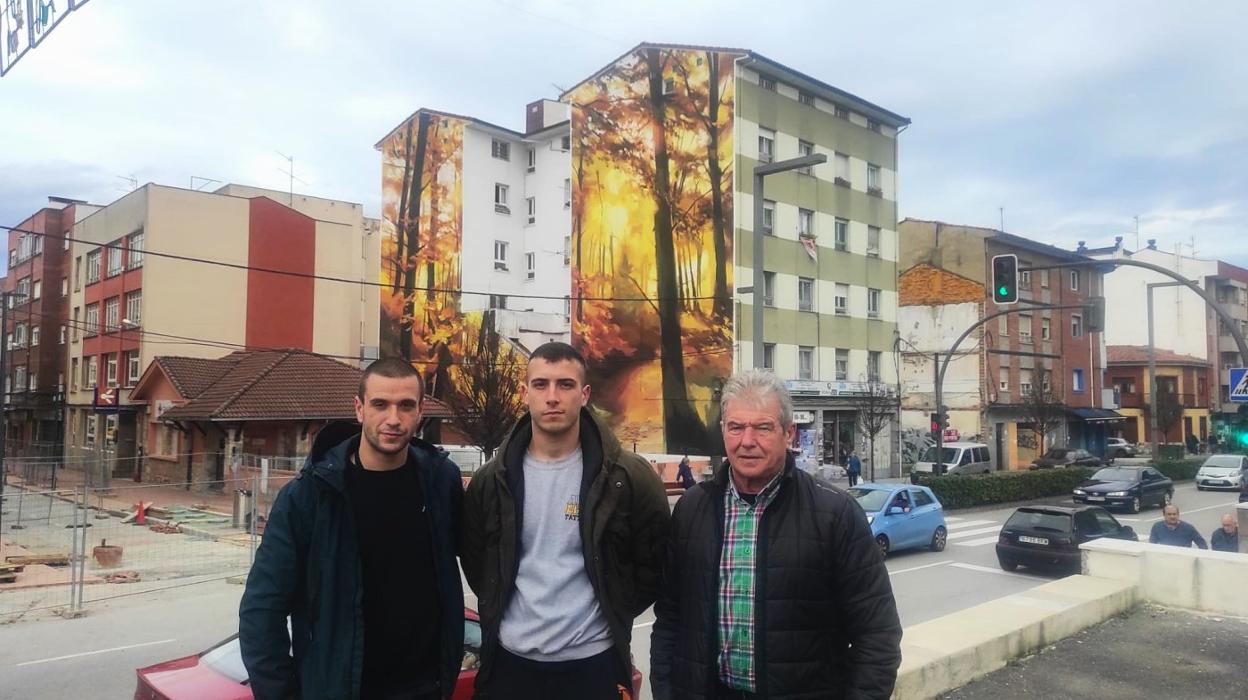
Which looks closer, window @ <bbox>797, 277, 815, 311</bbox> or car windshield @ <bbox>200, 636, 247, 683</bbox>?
car windshield @ <bbox>200, 636, 247, 683</bbox>

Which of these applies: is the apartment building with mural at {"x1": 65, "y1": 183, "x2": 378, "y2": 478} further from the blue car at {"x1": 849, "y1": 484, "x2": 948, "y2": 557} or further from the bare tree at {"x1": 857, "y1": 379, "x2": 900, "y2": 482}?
the blue car at {"x1": 849, "y1": 484, "x2": 948, "y2": 557}

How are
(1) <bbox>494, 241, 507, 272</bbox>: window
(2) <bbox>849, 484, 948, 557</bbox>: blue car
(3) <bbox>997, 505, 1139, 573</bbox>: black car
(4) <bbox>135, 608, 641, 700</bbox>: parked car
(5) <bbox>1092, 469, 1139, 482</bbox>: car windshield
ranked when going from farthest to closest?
(1) <bbox>494, 241, 507, 272</bbox>: window < (5) <bbox>1092, 469, 1139, 482</bbox>: car windshield < (2) <bbox>849, 484, 948, 557</bbox>: blue car < (3) <bbox>997, 505, 1139, 573</bbox>: black car < (4) <bbox>135, 608, 641, 700</bbox>: parked car

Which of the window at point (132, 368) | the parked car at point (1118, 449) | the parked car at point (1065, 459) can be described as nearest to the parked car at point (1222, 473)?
the parked car at point (1065, 459)

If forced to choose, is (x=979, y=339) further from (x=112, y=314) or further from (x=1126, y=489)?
(x=112, y=314)

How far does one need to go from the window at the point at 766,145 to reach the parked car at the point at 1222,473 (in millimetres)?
21634

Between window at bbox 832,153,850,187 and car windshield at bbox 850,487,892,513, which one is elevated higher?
window at bbox 832,153,850,187

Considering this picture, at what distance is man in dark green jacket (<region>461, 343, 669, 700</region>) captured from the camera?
10.5 feet

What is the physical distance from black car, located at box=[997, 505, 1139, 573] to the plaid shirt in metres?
14.2

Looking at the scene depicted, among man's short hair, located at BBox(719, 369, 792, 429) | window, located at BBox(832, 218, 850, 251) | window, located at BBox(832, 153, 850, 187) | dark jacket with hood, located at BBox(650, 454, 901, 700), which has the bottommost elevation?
dark jacket with hood, located at BBox(650, 454, 901, 700)

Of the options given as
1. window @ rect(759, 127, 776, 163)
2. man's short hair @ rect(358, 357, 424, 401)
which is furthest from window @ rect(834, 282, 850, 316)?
man's short hair @ rect(358, 357, 424, 401)

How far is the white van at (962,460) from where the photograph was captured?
117 feet

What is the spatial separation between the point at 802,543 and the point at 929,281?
149ft

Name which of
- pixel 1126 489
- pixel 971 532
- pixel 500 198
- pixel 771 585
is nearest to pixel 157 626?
pixel 771 585

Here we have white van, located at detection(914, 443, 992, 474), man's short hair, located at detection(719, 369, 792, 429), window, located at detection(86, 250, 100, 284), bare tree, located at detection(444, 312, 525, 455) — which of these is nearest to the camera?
man's short hair, located at detection(719, 369, 792, 429)
